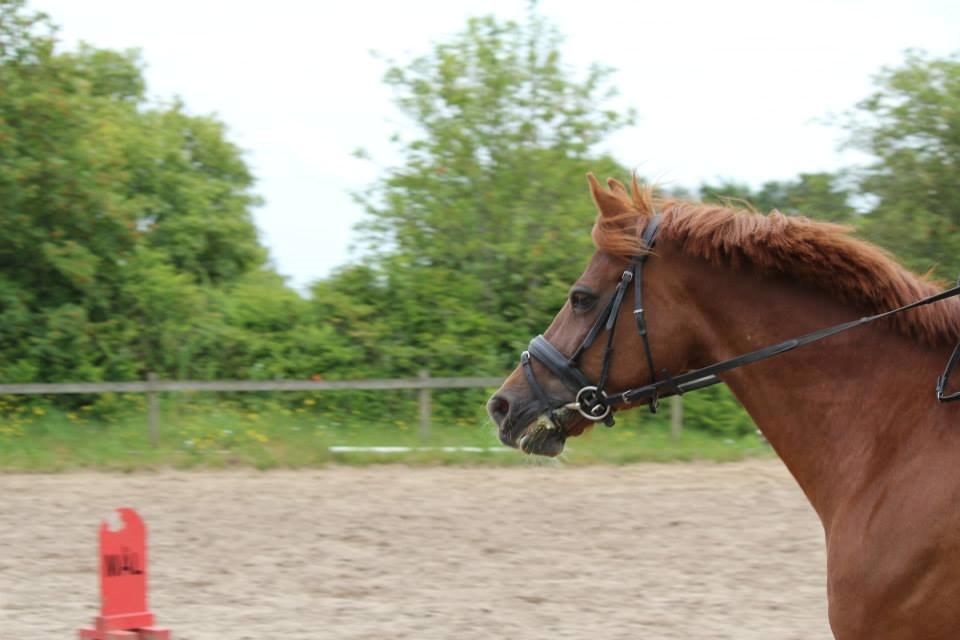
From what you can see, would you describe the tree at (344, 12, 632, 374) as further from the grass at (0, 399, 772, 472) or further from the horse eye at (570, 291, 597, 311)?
the horse eye at (570, 291, 597, 311)

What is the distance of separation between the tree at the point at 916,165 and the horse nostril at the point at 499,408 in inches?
467

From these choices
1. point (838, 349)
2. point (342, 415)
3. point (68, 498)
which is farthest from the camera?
point (342, 415)

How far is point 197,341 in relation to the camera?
46.8 ft

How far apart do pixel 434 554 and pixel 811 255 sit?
4.76 metres

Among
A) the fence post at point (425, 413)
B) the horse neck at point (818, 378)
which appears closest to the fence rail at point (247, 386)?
the fence post at point (425, 413)

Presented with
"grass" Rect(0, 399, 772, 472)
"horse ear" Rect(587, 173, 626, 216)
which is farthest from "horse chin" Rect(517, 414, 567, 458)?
"grass" Rect(0, 399, 772, 472)

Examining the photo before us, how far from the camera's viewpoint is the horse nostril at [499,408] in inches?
144

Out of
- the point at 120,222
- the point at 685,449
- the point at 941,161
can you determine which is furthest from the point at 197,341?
the point at 941,161

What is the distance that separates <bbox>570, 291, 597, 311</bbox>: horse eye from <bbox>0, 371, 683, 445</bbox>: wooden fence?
916 centimetres

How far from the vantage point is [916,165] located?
1462 centimetres

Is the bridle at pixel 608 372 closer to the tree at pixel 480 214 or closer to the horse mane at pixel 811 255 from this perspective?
the horse mane at pixel 811 255

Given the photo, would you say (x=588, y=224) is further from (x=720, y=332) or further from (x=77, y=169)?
(x=720, y=332)

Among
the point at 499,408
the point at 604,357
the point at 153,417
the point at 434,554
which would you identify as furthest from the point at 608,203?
the point at 153,417

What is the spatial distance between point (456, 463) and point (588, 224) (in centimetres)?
446
